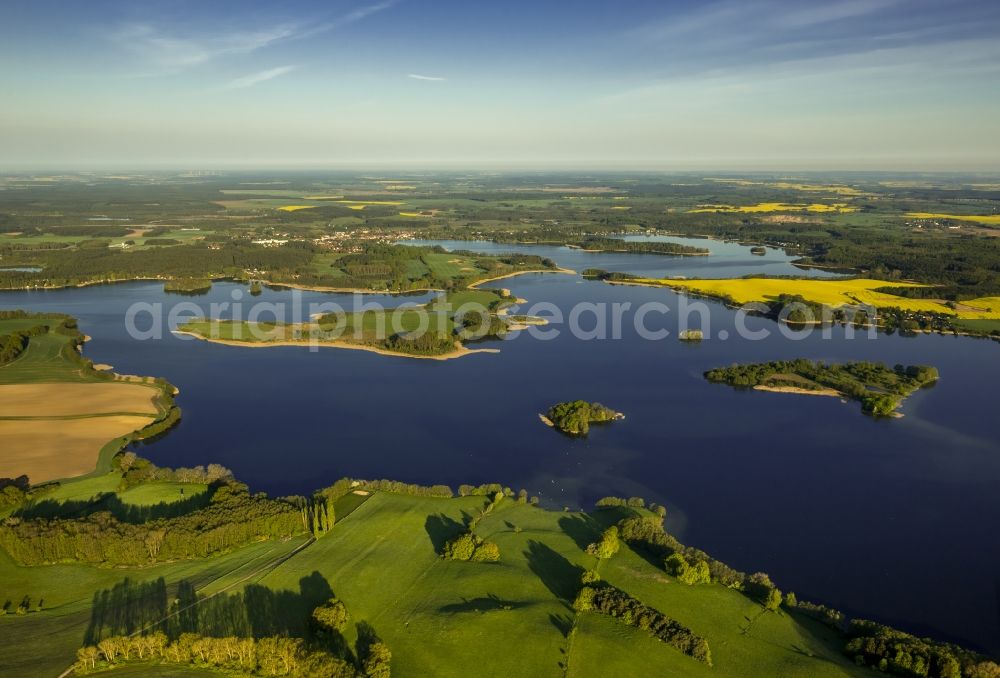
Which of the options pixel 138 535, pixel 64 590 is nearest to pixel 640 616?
pixel 138 535

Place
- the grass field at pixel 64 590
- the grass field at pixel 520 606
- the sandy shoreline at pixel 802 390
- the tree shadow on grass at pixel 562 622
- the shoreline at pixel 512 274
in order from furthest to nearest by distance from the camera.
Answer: the shoreline at pixel 512 274 → the sandy shoreline at pixel 802 390 → the tree shadow on grass at pixel 562 622 → the grass field at pixel 520 606 → the grass field at pixel 64 590

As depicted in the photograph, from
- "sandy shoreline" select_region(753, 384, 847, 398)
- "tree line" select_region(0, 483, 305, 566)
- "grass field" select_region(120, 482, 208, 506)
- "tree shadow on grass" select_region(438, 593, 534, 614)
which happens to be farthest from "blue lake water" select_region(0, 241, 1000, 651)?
"tree shadow on grass" select_region(438, 593, 534, 614)

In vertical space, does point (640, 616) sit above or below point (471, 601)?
above

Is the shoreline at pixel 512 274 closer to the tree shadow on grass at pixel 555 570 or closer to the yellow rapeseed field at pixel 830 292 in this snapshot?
the yellow rapeseed field at pixel 830 292

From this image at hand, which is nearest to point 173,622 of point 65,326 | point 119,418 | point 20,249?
point 119,418

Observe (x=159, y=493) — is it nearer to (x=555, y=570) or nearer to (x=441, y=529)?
(x=441, y=529)

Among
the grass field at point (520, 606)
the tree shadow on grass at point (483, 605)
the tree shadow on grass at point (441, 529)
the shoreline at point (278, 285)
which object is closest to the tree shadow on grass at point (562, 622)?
the grass field at point (520, 606)

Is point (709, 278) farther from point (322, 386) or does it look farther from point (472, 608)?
point (472, 608)

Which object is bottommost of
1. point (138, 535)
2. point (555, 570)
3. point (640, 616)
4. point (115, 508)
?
point (555, 570)

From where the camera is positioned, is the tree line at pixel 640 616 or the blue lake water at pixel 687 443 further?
the blue lake water at pixel 687 443
